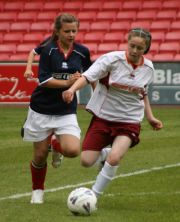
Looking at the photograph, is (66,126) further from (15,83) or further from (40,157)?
(15,83)

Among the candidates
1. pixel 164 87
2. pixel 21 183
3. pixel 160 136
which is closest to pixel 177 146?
pixel 160 136

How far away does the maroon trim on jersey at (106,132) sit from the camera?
27.8 feet

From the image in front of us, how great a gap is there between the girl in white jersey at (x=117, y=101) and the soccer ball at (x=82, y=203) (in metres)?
0.37

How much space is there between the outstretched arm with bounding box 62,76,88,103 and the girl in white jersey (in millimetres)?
92

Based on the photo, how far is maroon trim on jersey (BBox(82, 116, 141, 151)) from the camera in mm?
8469

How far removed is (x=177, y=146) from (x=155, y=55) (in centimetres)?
1123

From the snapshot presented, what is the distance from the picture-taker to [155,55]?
25.6 m

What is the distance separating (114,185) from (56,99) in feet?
5.92

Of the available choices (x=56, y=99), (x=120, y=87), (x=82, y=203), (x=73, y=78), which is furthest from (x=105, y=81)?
(x=82, y=203)

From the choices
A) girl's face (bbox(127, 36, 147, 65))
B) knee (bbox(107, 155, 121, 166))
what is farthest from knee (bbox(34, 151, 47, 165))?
girl's face (bbox(127, 36, 147, 65))

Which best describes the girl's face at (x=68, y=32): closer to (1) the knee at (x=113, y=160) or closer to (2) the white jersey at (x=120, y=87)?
(2) the white jersey at (x=120, y=87)

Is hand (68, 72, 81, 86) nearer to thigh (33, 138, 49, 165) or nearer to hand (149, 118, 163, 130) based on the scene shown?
thigh (33, 138, 49, 165)

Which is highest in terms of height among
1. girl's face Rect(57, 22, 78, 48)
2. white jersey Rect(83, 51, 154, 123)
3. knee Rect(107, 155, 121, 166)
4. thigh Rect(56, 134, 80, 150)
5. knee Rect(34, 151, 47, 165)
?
girl's face Rect(57, 22, 78, 48)

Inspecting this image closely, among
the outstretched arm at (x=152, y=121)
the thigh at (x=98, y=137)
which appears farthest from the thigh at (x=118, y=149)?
the outstretched arm at (x=152, y=121)
